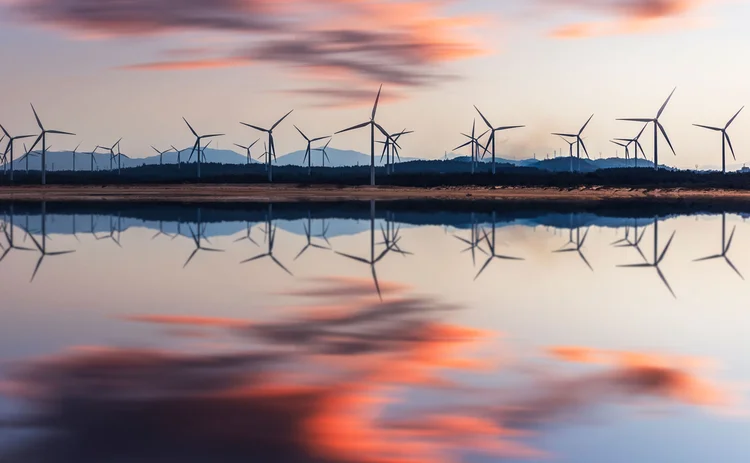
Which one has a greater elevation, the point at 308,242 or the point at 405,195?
the point at 405,195

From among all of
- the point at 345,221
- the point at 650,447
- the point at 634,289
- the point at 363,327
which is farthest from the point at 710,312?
the point at 345,221

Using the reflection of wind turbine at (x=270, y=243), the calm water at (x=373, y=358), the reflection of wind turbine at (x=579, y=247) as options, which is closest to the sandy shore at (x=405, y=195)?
the reflection of wind turbine at (x=270, y=243)

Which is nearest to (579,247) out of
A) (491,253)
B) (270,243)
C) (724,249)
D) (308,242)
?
(491,253)

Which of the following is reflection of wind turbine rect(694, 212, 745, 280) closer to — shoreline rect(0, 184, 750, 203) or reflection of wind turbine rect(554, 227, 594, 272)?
reflection of wind turbine rect(554, 227, 594, 272)

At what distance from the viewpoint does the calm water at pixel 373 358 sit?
36.2 ft

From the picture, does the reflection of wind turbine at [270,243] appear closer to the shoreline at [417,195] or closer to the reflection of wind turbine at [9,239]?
the reflection of wind turbine at [9,239]

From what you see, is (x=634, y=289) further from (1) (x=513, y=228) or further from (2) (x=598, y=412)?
(1) (x=513, y=228)

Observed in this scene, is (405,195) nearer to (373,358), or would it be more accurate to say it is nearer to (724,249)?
(724,249)

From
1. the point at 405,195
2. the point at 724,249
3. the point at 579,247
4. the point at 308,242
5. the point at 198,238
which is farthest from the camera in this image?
the point at 405,195

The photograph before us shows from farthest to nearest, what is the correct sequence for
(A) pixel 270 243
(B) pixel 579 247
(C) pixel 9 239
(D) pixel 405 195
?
(D) pixel 405 195 → (C) pixel 9 239 → (A) pixel 270 243 → (B) pixel 579 247

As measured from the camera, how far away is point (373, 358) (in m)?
15.6

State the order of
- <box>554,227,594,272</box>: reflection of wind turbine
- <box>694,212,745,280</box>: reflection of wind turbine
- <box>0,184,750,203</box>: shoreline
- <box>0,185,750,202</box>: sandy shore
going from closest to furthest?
<box>694,212,745,280</box>: reflection of wind turbine → <box>554,227,594,272</box>: reflection of wind turbine → <box>0,184,750,203</box>: shoreline → <box>0,185,750,202</box>: sandy shore

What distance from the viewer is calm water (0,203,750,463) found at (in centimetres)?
1103

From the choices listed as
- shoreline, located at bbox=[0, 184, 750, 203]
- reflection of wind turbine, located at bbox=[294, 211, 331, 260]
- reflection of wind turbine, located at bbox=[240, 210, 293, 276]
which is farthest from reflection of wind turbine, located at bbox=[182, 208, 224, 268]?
shoreline, located at bbox=[0, 184, 750, 203]
